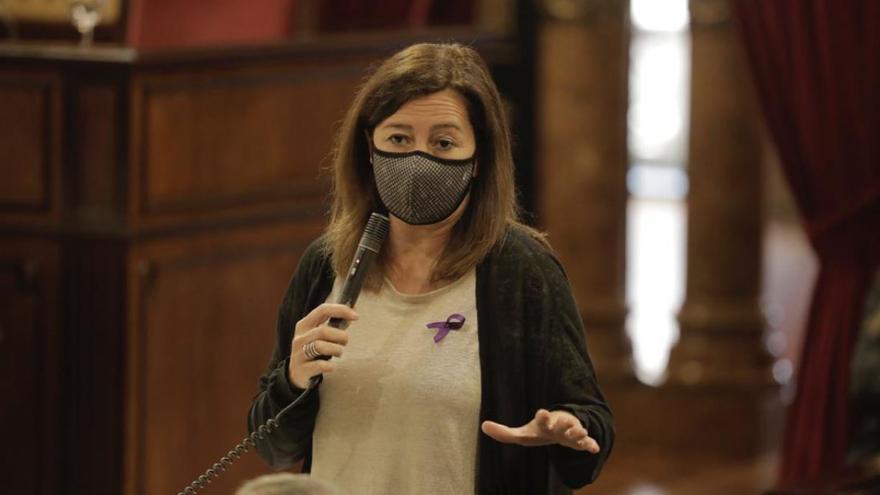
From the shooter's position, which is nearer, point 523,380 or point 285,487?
point 285,487

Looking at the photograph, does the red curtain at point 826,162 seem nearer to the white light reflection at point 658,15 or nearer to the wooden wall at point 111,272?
the wooden wall at point 111,272

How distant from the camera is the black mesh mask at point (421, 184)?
2.28m

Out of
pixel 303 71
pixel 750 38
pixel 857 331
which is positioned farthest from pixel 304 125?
pixel 857 331

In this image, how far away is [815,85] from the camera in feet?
16.5

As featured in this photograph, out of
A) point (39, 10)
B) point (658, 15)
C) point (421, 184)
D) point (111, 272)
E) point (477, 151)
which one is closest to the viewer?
point (421, 184)

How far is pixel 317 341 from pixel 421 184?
0.79 ft

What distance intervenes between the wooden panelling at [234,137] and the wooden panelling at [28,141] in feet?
0.75

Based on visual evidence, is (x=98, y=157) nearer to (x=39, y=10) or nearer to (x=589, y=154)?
(x=39, y=10)

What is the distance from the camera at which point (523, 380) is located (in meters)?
2.31

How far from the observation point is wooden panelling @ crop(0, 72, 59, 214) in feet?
15.4

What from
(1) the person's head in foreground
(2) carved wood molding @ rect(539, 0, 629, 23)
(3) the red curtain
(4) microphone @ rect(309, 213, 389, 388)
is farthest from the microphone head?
(2) carved wood molding @ rect(539, 0, 629, 23)

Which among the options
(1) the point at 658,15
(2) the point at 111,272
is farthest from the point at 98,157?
(1) the point at 658,15

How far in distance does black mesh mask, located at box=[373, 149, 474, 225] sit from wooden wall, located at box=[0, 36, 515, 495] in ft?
7.86

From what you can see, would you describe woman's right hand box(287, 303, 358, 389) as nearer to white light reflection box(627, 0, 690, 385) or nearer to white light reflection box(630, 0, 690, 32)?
white light reflection box(627, 0, 690, 385)
